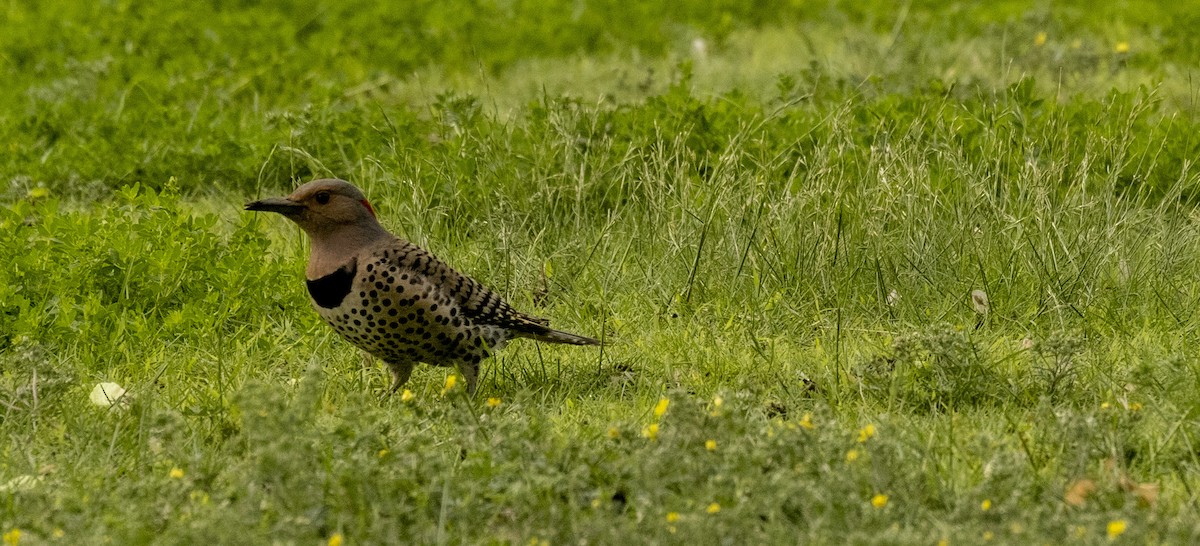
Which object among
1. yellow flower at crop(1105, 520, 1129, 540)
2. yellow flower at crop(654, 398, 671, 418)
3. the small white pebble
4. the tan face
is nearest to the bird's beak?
the tan face

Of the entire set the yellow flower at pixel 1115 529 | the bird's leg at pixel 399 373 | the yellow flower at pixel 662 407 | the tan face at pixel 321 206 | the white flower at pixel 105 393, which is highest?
the tan face at pixel 321 206

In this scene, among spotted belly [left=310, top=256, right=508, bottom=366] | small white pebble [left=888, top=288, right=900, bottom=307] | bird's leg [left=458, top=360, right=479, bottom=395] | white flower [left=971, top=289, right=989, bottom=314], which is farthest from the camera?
small white pebble [left=888, top=288, right=900, bottom=307]

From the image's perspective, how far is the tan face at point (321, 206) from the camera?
5.16 meters

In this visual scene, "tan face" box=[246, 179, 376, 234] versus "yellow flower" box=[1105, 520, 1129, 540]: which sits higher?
"tan face" box=[246, 179, 376, 234]

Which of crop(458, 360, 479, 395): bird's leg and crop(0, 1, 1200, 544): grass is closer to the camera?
crop(0, 1, 1200, 544): grass

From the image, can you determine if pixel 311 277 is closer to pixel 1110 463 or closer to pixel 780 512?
pixel 780 512

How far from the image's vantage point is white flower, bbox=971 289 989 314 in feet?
19.2

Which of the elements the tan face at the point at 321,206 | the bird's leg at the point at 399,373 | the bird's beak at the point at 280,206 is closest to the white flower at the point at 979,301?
the bird's leg at the point at 399,373

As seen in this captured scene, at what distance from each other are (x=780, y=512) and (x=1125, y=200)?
3.34 m

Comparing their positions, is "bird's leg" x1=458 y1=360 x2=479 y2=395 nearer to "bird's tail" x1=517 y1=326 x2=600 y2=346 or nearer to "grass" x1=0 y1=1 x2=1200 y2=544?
"grass" x1=0 y1=1 x2=1200 y2=544

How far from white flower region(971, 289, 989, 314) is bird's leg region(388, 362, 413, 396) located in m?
2.08

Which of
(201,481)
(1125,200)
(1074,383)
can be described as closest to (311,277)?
(201,481)

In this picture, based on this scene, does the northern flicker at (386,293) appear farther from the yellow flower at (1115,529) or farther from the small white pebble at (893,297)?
the yellow flower at (1115,529)

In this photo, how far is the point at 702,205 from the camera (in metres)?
6.57
